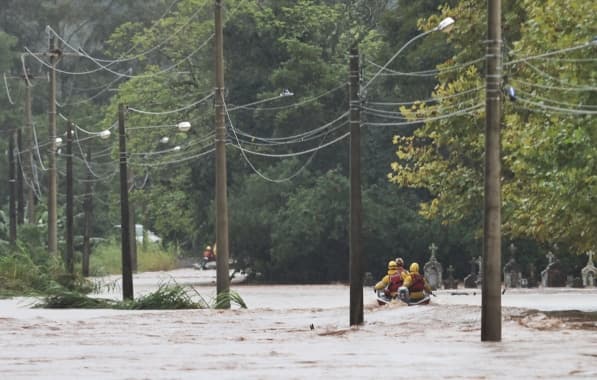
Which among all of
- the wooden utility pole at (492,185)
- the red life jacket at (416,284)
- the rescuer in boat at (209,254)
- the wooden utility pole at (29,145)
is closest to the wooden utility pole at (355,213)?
the red life jacket at (416,284)

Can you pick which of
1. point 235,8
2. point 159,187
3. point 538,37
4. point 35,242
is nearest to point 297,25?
point 235,8

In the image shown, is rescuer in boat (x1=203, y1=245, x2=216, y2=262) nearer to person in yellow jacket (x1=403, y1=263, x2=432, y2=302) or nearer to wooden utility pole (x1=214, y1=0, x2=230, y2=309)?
wooden utility pole (x1=214, y1=0, x2=230, y2=309)

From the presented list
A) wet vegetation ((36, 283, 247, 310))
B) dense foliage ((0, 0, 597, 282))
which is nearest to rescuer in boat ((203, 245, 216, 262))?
dense foliage ((0, 0, 597, 282))

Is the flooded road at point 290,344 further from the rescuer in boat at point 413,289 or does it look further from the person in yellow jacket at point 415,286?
the person in yellow jacket at point 415,286

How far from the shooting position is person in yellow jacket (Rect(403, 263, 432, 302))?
4478 cm

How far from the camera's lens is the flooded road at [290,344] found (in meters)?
24.8

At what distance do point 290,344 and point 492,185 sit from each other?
15.6 feet

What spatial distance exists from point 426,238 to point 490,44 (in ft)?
158

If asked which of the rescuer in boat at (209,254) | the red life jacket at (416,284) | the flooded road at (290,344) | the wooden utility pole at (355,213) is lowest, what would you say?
the flooded road at (290,344)

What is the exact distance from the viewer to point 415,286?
45094 millimetres

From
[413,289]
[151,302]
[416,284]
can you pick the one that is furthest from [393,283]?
[151,302]

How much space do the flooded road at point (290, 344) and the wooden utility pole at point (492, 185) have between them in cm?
79

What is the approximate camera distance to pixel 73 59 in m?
131

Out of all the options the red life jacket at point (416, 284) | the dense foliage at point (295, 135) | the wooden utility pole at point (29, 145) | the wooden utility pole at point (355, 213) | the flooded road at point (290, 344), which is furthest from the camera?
the dense foliage at point (295, 135)
